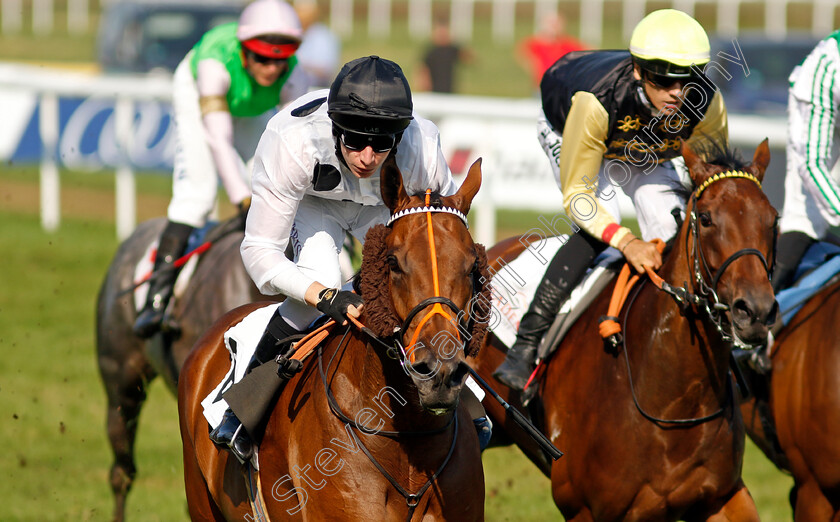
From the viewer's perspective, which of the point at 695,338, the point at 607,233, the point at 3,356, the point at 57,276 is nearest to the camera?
the point at 695,338

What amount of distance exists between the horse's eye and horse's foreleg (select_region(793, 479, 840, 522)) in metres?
2.46

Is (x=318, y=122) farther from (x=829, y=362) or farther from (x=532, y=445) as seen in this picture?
(x=829, y=362)

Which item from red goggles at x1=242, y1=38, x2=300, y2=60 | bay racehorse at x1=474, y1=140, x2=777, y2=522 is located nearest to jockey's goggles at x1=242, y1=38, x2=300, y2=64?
red goggles at x1=242, y1=38, x2=300, y2=60

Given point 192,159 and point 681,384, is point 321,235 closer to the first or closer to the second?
point 681,384

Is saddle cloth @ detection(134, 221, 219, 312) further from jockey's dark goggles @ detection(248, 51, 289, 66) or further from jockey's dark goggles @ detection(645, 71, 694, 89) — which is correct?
jockey's dark goggles @ detection(645, 71, 694, 89)

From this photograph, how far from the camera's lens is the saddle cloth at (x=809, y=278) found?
5.21 metres

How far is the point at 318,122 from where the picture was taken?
389 cm

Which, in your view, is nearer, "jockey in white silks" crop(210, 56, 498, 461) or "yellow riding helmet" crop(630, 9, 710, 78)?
"jockey in white silks" crop(210, 56, 498, 461)

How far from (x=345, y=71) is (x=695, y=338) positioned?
171cm

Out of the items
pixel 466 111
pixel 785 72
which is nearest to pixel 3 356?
pixel 466 111

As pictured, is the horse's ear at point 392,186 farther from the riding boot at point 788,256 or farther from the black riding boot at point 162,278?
the black riding boot at point 162,278

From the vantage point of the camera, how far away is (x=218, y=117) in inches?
242

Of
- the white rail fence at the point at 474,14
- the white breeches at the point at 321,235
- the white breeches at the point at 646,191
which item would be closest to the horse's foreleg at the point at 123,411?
the white breeches at the point at 321,235

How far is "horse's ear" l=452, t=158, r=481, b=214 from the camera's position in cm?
A: 339
